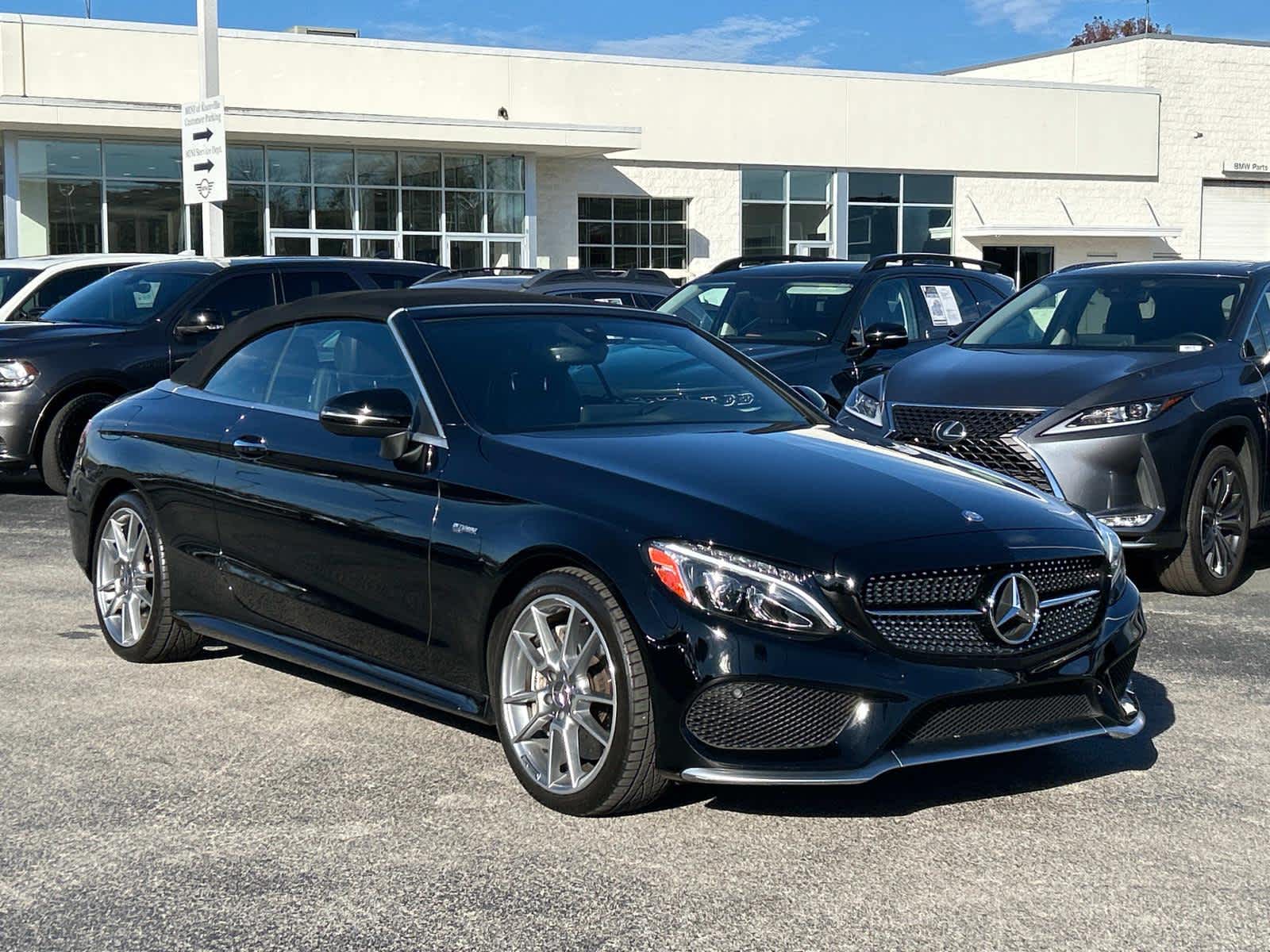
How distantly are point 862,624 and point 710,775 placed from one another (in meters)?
0.57

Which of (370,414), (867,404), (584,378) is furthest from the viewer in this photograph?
(867,404)

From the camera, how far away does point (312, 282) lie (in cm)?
1400

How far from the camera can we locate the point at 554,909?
4141mm

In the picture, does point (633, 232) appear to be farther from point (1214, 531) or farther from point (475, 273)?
point (1214, 531)

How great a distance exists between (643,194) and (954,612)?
114 ft

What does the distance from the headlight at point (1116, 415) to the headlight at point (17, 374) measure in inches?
300

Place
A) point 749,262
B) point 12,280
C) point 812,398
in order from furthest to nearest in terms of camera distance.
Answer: point 12,280 < point 749,262 < point 812,398

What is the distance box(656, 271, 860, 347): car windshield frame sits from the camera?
11.8m

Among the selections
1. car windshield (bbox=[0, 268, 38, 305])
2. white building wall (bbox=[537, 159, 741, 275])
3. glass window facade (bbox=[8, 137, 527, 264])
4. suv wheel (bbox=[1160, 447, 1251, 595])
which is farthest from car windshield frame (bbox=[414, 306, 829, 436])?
white building wall (bbox=[537, 159, 741, 275])

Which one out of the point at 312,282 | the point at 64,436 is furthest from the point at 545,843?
the point at 312,282

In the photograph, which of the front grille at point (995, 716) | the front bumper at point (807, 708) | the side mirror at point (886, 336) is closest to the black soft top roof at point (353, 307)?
the front bumper at point (807, 708)

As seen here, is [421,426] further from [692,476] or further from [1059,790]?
[1059,790]

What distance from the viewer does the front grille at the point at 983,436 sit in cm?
827

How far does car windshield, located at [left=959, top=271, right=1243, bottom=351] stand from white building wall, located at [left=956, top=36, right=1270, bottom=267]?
34361 millimetres
